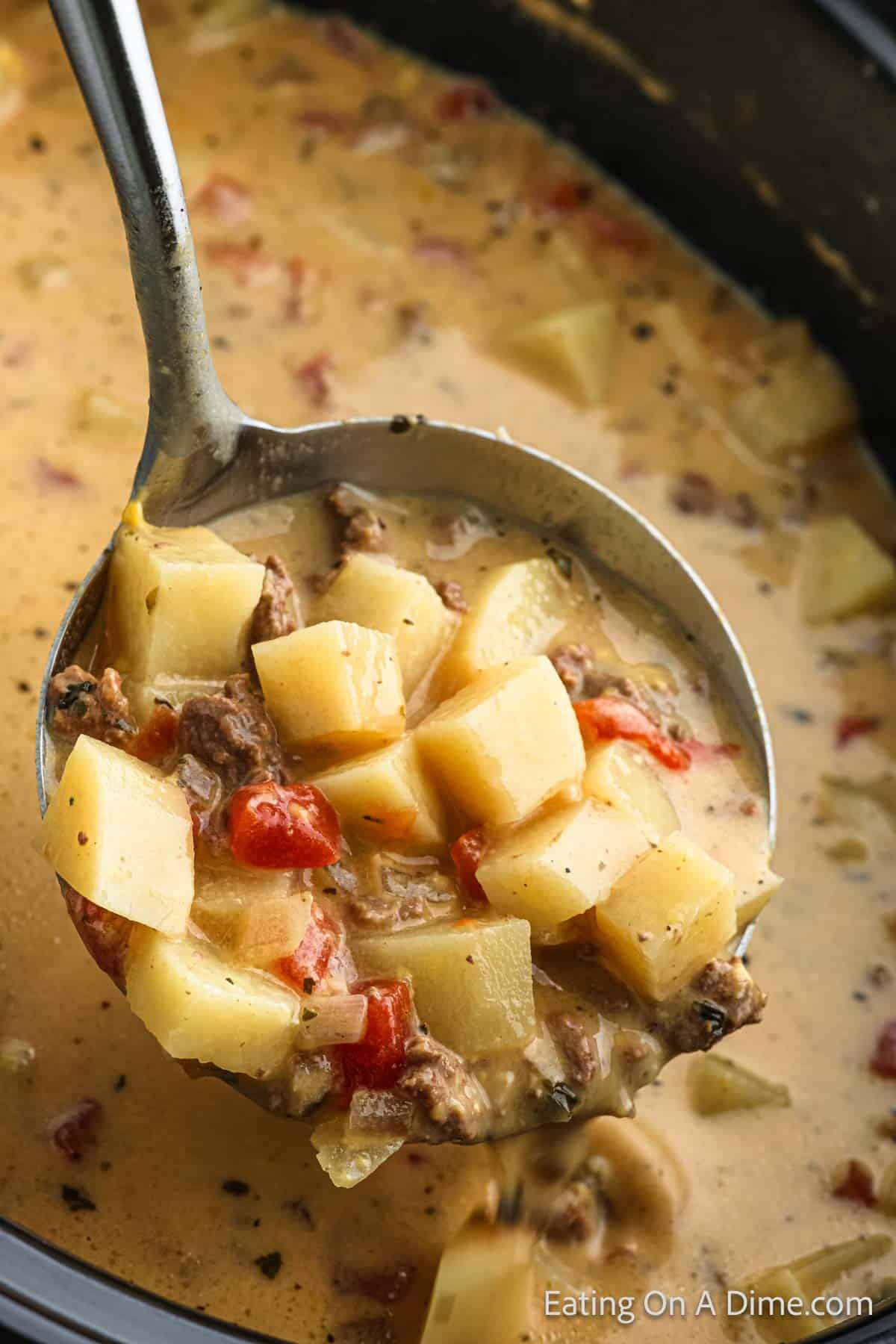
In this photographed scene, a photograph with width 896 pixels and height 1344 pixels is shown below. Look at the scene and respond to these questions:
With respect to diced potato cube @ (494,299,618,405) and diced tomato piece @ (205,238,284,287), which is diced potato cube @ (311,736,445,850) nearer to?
diced potato cube @ (494,299,618,405)

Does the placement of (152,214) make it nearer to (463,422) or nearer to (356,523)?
(356,523)

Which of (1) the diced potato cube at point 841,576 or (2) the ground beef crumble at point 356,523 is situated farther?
(1) the diced potato cube at point 841,576

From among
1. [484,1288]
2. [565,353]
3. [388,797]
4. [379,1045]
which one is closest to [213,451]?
[388,797]

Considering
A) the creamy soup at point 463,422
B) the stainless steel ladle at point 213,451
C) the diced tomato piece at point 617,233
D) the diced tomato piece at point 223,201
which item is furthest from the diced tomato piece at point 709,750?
the diced tomato piece at point 223,201

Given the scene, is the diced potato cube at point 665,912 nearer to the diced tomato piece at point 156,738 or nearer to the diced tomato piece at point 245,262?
the diced tomato piece at point 156,738

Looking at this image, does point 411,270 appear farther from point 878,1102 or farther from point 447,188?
point 878,1102

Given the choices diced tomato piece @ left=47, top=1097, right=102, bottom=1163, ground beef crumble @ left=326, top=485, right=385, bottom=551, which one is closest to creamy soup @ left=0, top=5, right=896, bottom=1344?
diced tomato piece @ left=47, top=1097, right=102, bottom=1163
